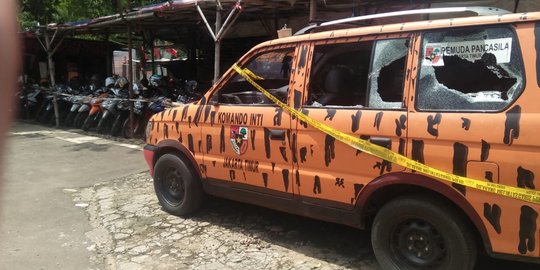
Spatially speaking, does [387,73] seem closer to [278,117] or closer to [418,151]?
[418,151]

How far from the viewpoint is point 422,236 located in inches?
131

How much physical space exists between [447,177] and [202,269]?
2.08 metres

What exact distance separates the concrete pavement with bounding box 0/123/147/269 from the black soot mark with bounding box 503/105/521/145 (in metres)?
2.53

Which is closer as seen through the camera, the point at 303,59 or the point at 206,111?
the point at 303,59

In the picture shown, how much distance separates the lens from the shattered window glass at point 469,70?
2918 mm

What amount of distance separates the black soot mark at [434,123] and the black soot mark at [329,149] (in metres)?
0.75

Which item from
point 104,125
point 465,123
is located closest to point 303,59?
point 465,123

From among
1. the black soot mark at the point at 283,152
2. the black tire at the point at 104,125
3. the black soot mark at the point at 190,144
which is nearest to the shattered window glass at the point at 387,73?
the black soot mark at the point at 283,152

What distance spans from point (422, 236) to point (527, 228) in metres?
0.68

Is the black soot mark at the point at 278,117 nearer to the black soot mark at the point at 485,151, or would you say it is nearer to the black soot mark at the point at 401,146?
the black soot mark at the point at 401,146

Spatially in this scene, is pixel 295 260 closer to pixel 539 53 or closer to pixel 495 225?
pixel 495 225

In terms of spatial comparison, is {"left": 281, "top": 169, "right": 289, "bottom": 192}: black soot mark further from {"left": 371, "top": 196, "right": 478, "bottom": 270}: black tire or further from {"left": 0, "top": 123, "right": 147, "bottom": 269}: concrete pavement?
{"left": 0, "top": 123, "right": 147, "bottom": 269}: concrete pavement

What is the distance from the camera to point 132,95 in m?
10.3

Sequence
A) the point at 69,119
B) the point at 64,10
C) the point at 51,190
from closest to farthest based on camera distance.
→ the point at 51,190
the point at 69,119
the point at 64,10
